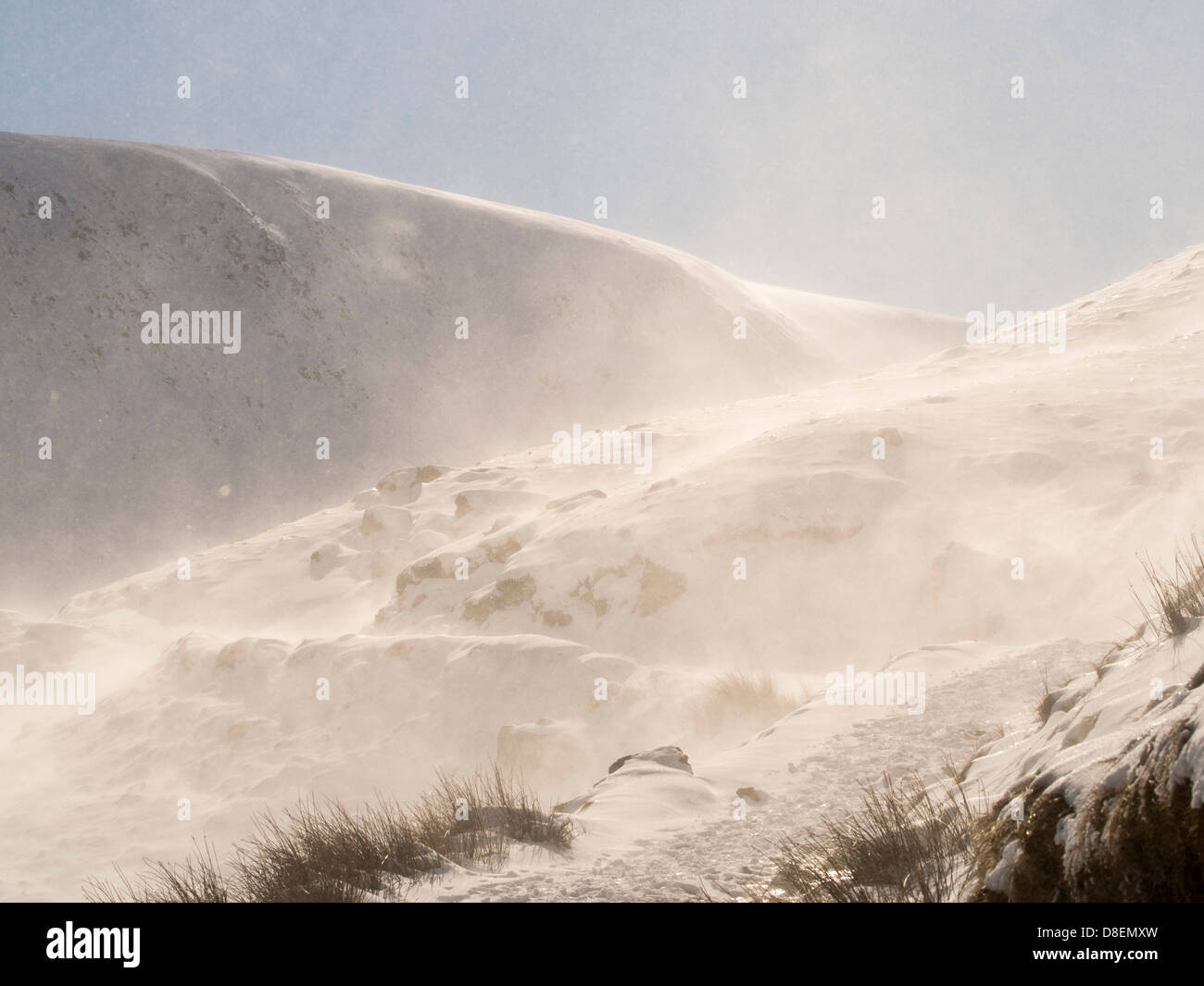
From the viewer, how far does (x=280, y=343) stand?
4297 cm

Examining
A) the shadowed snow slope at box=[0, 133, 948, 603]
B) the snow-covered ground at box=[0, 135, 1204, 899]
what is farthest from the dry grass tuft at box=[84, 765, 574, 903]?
the shadowed snow slope at box=[0, 133, 948, 603]

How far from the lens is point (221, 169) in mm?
49125

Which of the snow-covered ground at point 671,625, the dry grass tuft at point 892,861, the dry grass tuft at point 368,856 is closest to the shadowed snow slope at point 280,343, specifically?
the snow-covered ground at point 671,625

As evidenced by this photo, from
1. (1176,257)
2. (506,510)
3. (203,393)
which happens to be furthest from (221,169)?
(1176,257)

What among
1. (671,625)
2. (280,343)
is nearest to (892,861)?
(671,625)

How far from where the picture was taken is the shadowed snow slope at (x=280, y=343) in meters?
35.7

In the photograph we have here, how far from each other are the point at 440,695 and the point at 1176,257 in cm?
2128

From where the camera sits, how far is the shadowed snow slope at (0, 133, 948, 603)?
117 feet

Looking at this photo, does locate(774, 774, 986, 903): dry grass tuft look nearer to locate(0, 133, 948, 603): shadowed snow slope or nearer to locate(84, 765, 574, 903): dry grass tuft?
locate(84, 765, 574, 903): dry grass tuft

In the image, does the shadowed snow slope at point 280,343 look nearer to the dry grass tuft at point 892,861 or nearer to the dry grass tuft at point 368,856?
the dry grass tuft at point 368,856

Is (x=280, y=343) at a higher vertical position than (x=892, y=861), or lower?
higher

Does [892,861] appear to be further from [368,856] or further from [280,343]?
[280,343]
